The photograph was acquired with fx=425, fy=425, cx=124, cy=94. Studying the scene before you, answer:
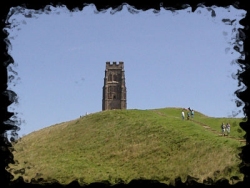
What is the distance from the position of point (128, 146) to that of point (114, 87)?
75921 millimetres

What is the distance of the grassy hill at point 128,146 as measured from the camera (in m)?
30.7

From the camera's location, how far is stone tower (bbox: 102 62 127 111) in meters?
113

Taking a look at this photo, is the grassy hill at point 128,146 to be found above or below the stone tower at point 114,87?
below

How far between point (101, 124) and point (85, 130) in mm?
2014

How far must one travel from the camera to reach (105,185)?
2.71m

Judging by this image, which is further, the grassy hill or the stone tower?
the stone tower

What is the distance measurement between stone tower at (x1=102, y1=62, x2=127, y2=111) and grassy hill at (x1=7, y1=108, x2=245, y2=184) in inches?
2377

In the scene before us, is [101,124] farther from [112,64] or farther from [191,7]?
[112,64]

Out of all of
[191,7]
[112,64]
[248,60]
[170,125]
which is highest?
[112,64]

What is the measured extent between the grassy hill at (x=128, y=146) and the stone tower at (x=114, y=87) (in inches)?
2377

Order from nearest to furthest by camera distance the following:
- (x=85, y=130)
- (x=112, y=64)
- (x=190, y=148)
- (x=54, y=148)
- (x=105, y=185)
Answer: (x=105, y=185) < (x=190, y=148) < (x=54, y=148) < (x=85, y=130) < (x=112, y=64)

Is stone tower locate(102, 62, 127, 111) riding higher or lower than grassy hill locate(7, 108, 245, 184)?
higher

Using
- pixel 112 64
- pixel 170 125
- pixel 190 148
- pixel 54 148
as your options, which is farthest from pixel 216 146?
pixel 112 64

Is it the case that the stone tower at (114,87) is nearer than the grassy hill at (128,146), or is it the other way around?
the grassy hill at (128,146)
